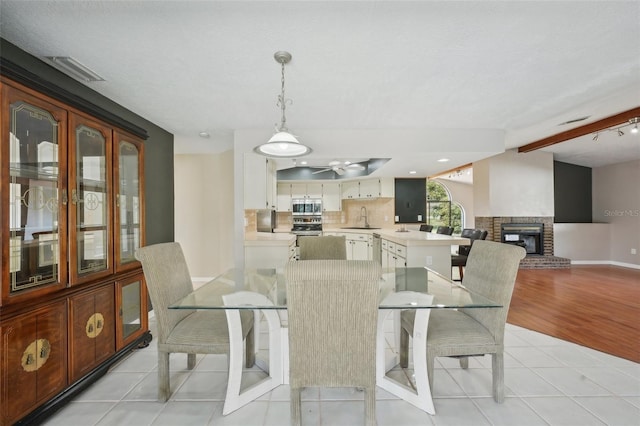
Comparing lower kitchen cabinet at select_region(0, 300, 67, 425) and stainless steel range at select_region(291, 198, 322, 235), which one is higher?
stainless steel range at select_region(291, 198, 322, 235)

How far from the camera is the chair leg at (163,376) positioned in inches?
69.6

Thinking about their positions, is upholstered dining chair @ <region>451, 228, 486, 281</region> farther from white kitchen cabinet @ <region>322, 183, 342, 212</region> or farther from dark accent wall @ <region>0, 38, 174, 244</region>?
dark accent wall @ <region>0, 38, 174, 244</region>

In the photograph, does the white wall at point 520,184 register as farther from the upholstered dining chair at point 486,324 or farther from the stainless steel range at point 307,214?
the upholstered dining chair at point 486,324

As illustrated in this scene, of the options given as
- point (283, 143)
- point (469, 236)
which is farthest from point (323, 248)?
point (469, 236)

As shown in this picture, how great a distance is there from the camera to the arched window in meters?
9.70

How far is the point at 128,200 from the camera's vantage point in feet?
8.23

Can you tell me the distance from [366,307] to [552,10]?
6.13 ft

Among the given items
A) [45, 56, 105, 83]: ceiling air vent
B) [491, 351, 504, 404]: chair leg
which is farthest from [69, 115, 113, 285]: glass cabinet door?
[491, 351, 504, 404]: chair leg

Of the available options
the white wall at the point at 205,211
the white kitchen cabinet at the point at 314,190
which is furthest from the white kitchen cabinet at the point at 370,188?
the white wall at the point at 205,211

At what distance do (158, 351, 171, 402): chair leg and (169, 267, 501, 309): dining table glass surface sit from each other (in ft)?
1.15

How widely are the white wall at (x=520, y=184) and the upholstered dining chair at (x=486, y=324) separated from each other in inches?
192

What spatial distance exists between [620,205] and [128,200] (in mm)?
9230

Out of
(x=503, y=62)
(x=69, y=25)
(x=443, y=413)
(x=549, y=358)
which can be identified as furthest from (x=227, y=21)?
(x=549, y=358)

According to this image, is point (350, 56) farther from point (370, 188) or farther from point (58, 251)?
point (370, 188)
